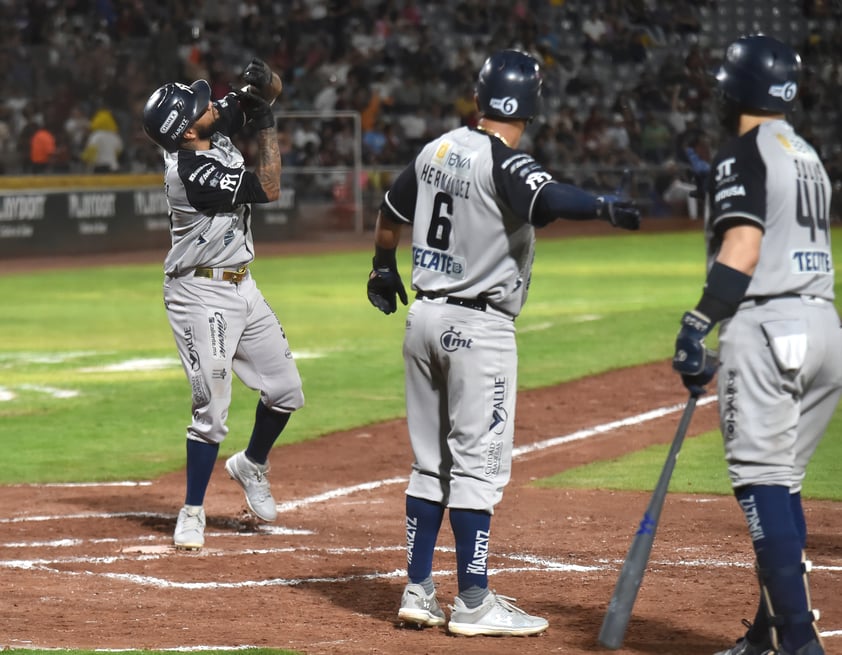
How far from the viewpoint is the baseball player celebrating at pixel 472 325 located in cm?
566

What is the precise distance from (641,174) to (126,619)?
26102 millimetres

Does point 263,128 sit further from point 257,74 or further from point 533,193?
point 533,193

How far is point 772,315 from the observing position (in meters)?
4.85

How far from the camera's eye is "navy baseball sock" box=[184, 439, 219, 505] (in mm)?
7617

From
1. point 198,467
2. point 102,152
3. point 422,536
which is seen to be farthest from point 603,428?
point 102,152

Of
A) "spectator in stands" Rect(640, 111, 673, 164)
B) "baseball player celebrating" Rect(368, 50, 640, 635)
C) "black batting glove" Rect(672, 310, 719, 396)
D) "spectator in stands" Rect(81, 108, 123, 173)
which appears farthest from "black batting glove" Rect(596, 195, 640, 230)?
"spectator in stands" Rect(640, 111, 673, 164)

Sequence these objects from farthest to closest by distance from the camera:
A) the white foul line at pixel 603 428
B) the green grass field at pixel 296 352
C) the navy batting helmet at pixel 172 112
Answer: the white foul line at pixel 603 428, the green grass field at pixel 296 352, the navy batting helmet at pixel 172 112

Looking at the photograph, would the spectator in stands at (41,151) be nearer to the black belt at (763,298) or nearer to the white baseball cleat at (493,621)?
the white baseball cleat at (493,621)

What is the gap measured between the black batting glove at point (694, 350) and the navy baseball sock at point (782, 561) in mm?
419

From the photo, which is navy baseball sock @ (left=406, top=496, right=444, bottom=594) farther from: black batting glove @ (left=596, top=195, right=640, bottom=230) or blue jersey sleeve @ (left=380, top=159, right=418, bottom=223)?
black batting glove @ (left=596, top=195, right=640, bottom=230)

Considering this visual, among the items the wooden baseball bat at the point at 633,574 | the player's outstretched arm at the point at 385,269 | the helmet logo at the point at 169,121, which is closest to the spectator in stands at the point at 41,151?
the helmet logo at the point at 169,121

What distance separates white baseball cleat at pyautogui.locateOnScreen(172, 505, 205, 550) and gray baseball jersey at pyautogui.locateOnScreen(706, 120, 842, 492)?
10.9 feet

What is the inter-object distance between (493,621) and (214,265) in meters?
2.77

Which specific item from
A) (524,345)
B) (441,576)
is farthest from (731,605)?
(524,345)
